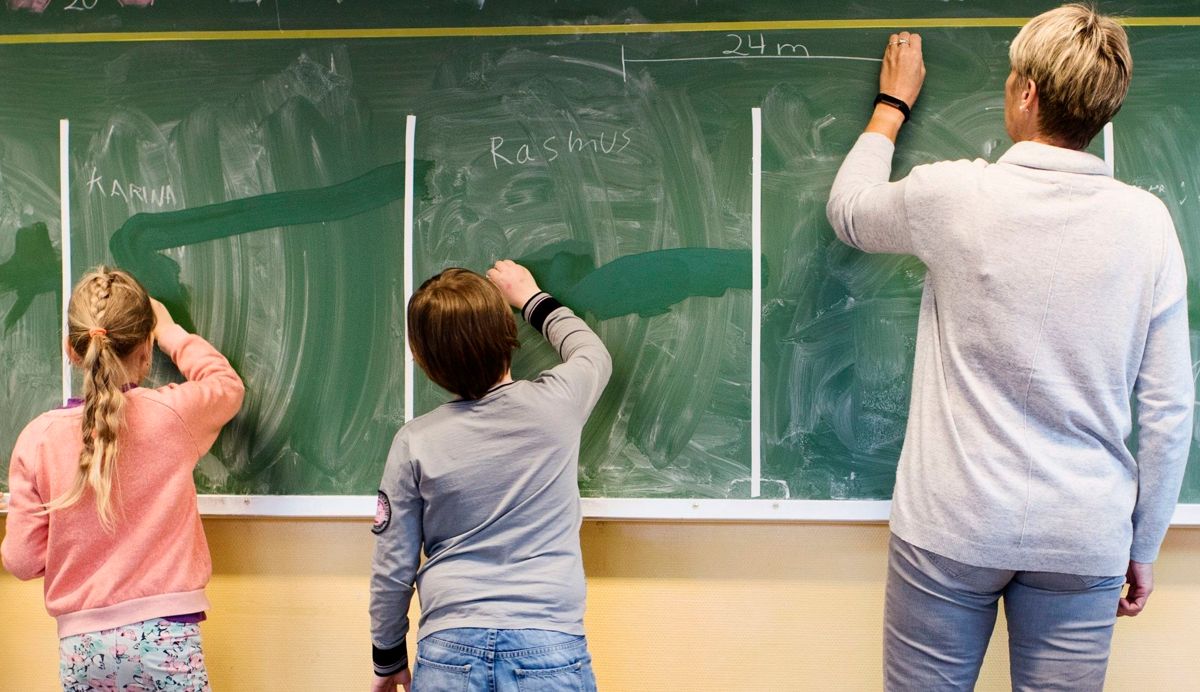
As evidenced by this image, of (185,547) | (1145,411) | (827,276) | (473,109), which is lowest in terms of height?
(185,547)

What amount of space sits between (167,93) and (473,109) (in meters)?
0.68

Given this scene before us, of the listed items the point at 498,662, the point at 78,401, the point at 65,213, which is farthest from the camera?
the point at 65,213

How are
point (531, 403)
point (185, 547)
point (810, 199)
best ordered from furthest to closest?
1. point (810, 199)
2. point (185, 547)
3. point (531, 403)

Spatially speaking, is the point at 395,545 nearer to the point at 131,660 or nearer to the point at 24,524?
the point at 131,660

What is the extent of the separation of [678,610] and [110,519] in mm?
1176

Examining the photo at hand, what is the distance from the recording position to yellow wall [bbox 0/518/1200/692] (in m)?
2.07

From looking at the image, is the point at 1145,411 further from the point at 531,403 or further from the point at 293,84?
→ the point at 293,84

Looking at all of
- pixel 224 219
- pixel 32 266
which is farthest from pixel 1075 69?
pixel 32 266

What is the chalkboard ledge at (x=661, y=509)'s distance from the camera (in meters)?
2.01

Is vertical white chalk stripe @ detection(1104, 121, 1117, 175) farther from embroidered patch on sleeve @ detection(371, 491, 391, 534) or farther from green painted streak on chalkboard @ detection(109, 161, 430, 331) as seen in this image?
embroidered patch on sleeve @ detection(371, 491, 391, 534)

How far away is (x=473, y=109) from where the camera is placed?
6.64ft

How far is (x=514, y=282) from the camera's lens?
1.99 metres

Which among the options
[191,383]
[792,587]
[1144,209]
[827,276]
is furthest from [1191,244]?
[191,383]

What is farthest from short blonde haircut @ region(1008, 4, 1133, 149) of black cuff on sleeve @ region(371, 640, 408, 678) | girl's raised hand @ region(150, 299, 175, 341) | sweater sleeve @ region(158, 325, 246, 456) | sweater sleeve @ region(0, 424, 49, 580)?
sweater sleeve @ region(0, 424, 49, 580)
